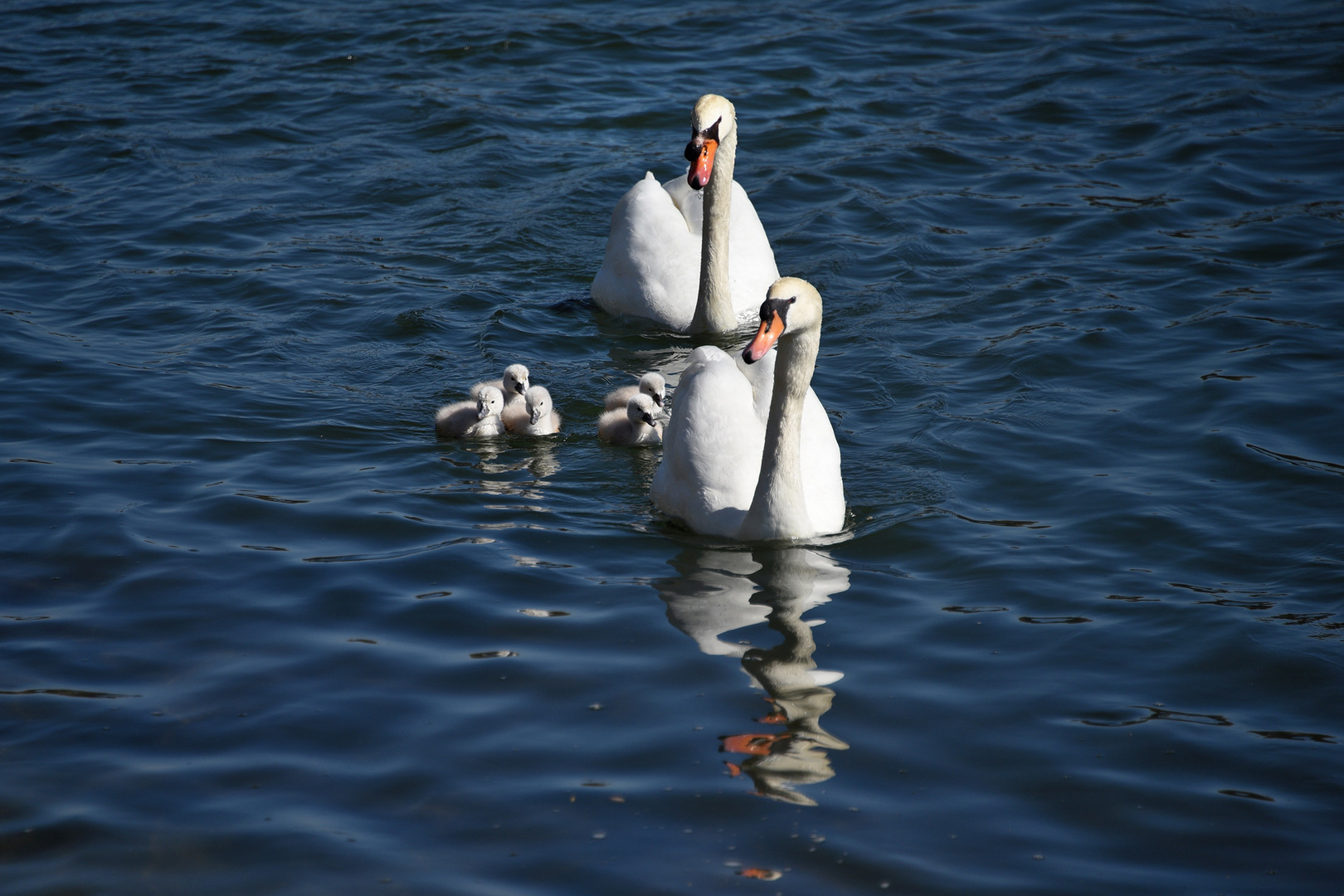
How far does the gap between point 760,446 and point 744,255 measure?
12.3 feet

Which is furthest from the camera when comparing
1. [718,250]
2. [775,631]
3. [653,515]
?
[718,250]

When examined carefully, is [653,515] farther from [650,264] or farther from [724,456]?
[650,264]

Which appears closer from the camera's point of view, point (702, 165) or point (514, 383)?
point (514, 383)

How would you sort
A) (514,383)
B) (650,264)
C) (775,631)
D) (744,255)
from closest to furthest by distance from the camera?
(775,631) < (514,383) < (650,264) < (744,255)

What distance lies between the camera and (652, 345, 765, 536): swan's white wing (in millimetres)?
7223

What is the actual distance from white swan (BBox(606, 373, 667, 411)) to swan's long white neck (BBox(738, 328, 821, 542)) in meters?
1.31

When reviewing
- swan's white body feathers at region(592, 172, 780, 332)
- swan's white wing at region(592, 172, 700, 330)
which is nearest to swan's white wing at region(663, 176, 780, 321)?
swan's white body feathers at region(592, 172, 780, 332)

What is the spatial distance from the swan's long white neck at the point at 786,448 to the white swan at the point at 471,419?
1.96 m

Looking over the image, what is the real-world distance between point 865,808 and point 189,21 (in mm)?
17289

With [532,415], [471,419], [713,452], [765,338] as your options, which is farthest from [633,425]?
[765,338]

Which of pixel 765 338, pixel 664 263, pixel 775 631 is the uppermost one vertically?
pixel 765 338

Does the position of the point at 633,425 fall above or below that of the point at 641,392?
below

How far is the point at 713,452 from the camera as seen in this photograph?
729 centimetres

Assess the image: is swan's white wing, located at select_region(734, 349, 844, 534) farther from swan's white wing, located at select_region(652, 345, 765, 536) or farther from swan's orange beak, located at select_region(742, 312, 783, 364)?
swan's orange beak, located at select_region(742, 312, 783, 364)
